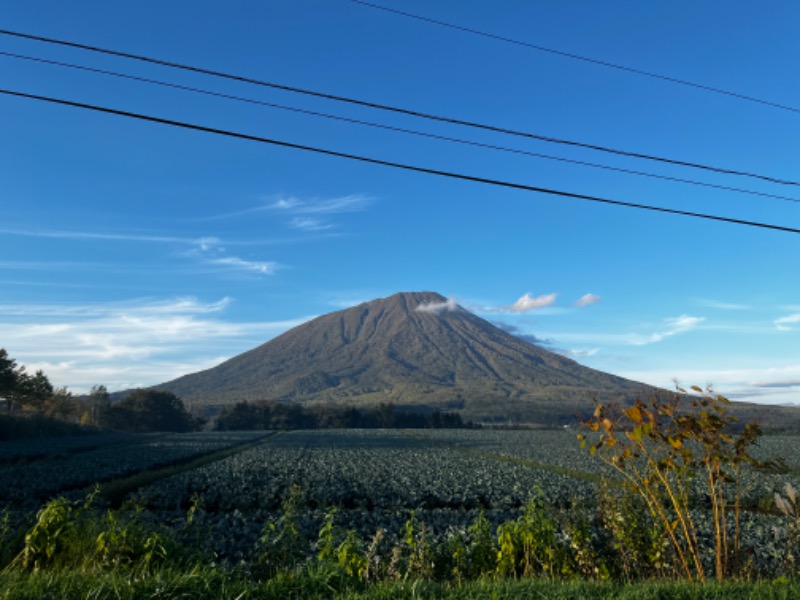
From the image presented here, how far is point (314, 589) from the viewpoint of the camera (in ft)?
21.7

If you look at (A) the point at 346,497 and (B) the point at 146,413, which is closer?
(A) the point at 346,497

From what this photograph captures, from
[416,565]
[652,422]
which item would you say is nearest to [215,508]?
[416,565]

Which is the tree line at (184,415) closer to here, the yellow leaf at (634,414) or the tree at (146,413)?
the tree at (146,413)

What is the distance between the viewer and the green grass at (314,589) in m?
6.22

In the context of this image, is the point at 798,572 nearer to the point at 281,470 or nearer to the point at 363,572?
the point at 363,572

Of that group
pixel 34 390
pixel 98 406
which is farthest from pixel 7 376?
pixel 98 406

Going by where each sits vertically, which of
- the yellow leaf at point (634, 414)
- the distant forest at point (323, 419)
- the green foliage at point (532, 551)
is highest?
the yellow leaf at point (634, 414)

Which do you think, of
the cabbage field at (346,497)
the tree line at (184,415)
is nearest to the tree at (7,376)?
the tree line at (184,415)

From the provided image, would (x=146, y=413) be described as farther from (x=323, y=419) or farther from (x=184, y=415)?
(x=323, y=419)

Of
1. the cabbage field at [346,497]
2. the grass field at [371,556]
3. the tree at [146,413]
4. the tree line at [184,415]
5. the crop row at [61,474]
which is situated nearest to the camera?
the grass field at [371,556]

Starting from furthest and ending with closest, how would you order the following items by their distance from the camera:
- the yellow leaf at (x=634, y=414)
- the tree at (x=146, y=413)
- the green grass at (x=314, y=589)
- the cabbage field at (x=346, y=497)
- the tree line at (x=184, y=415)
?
the tree at (x=146, y=413), the tree line at (x=184, y=415), the cabbage field at (x=346, y=497), the yellow leaf at (x=634, y=414), the green grass at (x=314, y=589)

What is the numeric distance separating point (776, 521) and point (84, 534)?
16.1 meters

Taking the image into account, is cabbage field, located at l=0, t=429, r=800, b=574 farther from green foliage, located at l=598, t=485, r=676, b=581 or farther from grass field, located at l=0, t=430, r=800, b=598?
green foliage, located at l=598, t=485, r=676, b=581

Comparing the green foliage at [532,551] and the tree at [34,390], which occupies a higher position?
the tree at [34,390]
